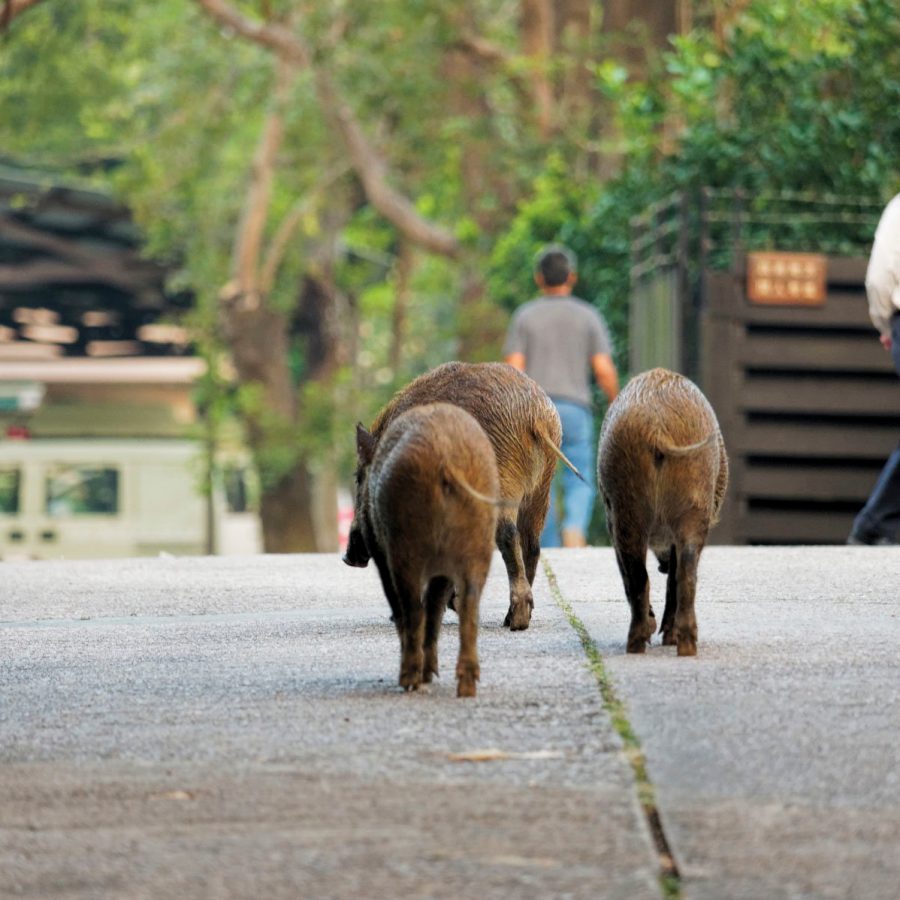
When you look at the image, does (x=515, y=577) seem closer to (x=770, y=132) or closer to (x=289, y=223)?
(x=770, y=132)

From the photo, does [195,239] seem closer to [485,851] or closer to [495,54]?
[495,54]

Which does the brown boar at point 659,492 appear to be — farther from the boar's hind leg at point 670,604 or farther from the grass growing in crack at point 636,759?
the grass growing in crack at point 636,759

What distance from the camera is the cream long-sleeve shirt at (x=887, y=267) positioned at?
12047 millimetres

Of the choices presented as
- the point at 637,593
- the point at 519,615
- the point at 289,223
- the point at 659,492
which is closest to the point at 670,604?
the point at 637,593

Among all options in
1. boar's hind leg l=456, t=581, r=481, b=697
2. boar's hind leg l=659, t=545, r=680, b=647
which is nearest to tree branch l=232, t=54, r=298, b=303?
boar's hind leg l=659, t=545, r=680, b=647

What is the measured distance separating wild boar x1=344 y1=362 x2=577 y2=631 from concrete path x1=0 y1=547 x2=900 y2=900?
9.3 inches

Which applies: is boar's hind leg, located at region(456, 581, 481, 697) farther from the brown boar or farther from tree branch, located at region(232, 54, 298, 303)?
tree branch, located at region(232, 54, 298, 303)

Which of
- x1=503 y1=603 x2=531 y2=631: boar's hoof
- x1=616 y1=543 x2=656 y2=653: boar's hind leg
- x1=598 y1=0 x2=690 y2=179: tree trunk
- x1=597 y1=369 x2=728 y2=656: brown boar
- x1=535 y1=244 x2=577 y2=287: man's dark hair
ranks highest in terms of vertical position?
x1=598 y1=0 x2=690 y2=179: tree trunk

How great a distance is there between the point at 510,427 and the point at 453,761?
2775 millimetres

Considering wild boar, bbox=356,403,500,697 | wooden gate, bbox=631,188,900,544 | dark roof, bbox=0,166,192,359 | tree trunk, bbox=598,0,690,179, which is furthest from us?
dark roof, bbox=0,166,192,359

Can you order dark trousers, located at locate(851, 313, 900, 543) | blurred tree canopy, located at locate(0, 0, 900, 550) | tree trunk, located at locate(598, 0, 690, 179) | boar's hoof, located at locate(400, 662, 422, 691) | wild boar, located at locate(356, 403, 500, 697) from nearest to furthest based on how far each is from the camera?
1. wild boar, located at locate(356, 403, 500, 697)
2. boar's hoof, located at locate(400, 662, 422, 691)
3. dark trousers, located at locate(851, 313, 900, 543)
4. blurred tree canopy, located at locate(0, 0, 900, 550)
5. tree trunk, located at locate(598, 0, 690, 179)

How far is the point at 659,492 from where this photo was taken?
22.2ft

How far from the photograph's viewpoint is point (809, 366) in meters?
16.2

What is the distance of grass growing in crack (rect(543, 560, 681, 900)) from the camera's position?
402 centimetres
